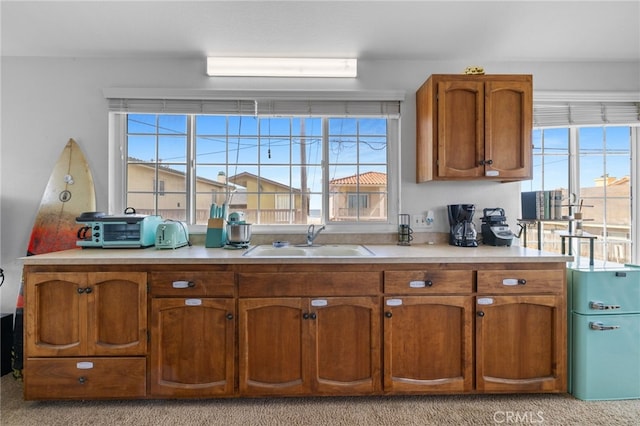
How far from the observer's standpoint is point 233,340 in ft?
6.34

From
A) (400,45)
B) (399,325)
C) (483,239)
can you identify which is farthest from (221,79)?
(483,239)

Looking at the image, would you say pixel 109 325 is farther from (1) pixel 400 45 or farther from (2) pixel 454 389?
(1) pixel 400 45

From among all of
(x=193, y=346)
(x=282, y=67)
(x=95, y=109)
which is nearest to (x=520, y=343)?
(x=193, y=346)

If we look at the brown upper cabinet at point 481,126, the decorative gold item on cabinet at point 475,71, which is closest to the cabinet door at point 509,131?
the brown upper cabinet at point 481,126

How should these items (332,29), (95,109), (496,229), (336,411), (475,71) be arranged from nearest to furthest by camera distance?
1. (336,411)
2. (332,29)
3. (475,71)
4. (496,229)
5. (95,109)

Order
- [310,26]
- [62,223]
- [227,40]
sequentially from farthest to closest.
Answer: [62,223]
[227,40]
[310,26]

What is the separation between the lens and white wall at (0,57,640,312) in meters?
2.58

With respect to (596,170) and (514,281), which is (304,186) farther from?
(596,170)

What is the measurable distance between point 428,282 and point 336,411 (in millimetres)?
923

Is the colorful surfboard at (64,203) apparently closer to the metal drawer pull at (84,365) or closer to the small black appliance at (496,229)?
the metal drawer pull at (84,365)

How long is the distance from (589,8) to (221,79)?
252 centimetres

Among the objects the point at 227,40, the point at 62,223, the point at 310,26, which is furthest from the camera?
the point at 62,223

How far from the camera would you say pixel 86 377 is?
1.92 metres

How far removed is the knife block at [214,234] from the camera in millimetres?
2369
